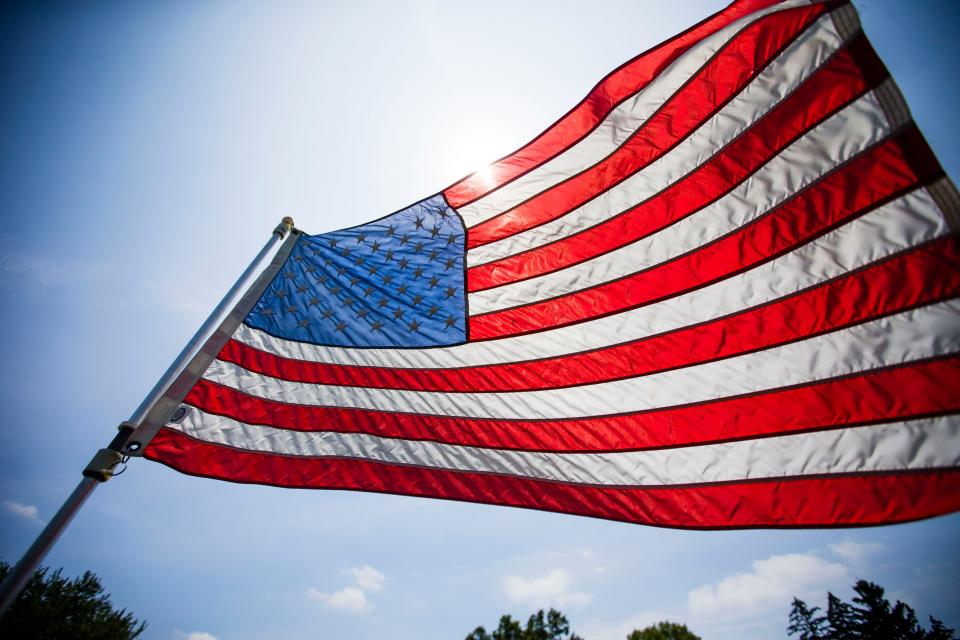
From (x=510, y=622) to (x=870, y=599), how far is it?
36.5 meters

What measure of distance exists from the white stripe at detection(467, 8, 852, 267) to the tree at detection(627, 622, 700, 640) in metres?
50.3

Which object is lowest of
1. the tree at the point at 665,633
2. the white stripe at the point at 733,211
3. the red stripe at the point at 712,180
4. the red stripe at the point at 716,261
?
the red stripe at the point at 716,261

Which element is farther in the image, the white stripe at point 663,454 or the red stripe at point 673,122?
the red stripe at point 673,122

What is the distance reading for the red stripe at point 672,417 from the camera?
2874mm

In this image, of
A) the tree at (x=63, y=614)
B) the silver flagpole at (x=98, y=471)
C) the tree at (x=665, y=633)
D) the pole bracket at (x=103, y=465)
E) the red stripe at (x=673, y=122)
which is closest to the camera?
the silver flagpole at (x=98, y=471)

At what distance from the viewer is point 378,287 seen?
196 inches

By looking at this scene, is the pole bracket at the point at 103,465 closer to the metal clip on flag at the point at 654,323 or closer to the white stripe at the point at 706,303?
the metal clip on flag at the point at 654,323

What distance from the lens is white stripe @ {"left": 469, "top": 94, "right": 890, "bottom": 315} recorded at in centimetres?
308

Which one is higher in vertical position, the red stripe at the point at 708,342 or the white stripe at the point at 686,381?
the red stripe at the point at 708,342

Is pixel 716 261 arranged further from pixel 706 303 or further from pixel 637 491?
pixel 637 491

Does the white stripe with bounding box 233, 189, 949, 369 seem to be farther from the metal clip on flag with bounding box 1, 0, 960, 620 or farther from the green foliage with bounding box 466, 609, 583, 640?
the green foliage with bounding box 466, 609, 583, 640

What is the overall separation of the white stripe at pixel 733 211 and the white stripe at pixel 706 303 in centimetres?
39

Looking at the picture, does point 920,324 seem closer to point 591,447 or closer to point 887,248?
point 887,248

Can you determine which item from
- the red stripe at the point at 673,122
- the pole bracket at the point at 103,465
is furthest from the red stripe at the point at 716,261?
the pole bracket at the point at 103,465
